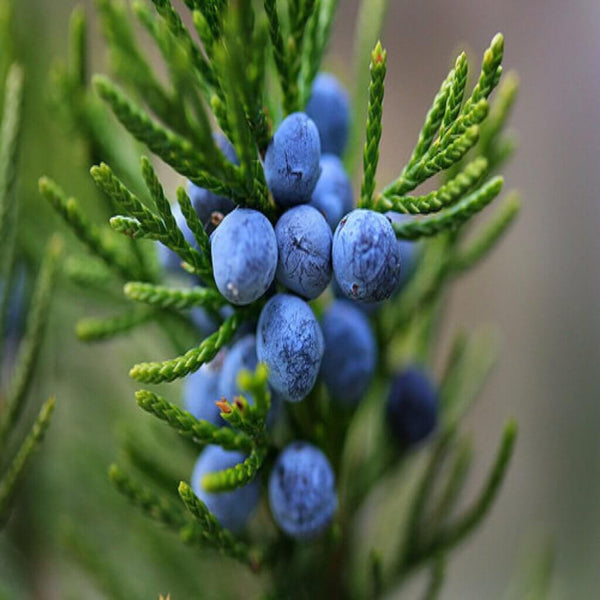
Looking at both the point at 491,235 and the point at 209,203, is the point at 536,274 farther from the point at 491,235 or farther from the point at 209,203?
the point at 209,203

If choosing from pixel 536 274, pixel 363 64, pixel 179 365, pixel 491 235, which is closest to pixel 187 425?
pixel 179 365

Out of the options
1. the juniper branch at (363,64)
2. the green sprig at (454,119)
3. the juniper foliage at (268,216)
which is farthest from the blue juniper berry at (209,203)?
the juniper branch at (363,64)

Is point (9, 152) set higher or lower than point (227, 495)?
higher

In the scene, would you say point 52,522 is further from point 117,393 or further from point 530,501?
point 530,501

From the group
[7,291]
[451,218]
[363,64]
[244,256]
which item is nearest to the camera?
[244,256]

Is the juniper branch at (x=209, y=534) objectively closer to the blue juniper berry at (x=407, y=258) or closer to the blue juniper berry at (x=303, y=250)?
the blue juniper berry at (x=303, y=250)

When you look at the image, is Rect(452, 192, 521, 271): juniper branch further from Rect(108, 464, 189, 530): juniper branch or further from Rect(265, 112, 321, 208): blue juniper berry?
Rect(108, 464, 189, 530): juniper branch
